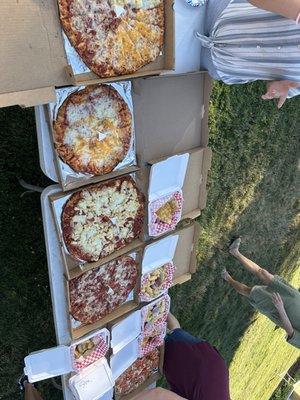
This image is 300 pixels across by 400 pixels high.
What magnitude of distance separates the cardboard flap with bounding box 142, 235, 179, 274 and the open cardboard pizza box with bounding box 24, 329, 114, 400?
1.31 feet

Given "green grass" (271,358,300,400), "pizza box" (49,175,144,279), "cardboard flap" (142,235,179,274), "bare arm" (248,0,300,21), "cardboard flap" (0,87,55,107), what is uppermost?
"bare arm" (248,0,300,21)

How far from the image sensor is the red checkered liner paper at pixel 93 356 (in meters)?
2.31

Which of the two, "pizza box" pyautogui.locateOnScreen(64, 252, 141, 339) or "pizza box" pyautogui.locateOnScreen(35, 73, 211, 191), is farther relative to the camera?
"pizza box" pyautogui.locateOnScreen(64, 252, 141, 339)

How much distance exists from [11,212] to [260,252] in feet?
8.33

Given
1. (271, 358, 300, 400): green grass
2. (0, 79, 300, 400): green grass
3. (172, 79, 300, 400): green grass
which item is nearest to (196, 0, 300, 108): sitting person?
(0, 79, 300, 400): green grass

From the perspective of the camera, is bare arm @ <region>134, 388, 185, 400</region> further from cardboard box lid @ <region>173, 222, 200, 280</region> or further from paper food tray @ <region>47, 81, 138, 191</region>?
paper food tray @ <region>47, 81, 138, 191</region>

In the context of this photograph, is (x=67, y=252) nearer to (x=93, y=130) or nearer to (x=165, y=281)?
(x=93, y=130)

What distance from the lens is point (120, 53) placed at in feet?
5.72

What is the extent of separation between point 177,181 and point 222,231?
1.65 meters

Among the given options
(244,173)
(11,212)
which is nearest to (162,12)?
(11,212)

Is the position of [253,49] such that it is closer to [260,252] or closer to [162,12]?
[162,12]

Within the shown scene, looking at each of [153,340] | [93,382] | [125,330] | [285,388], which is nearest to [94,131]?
[125,330]

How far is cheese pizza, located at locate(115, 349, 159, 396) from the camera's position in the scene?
8.80 ft

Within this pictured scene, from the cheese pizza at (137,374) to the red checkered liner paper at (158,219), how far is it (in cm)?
87
